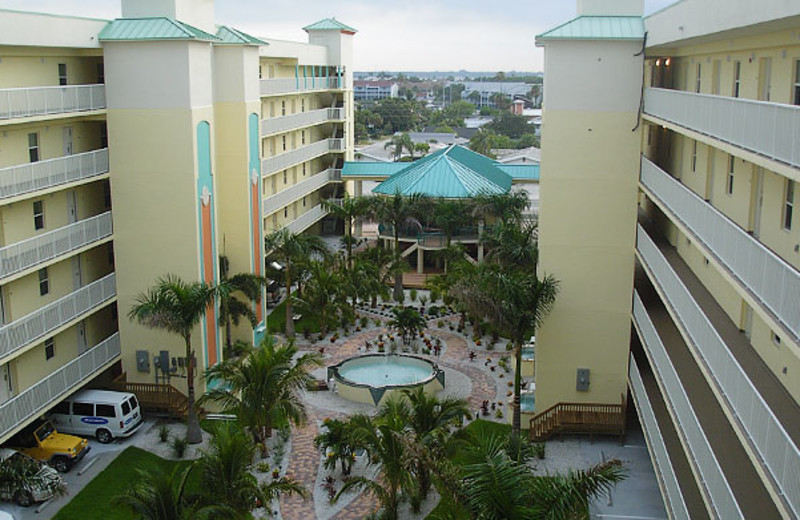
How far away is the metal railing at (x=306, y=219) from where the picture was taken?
4923 centimetres

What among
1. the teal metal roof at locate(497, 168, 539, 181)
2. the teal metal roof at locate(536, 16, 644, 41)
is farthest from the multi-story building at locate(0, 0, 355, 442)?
the teal metal roof at locate(497, 168, 539, 181)

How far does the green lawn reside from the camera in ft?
74.2

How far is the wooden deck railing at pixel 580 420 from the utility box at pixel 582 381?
1.74 feet

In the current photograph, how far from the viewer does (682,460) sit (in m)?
20.6

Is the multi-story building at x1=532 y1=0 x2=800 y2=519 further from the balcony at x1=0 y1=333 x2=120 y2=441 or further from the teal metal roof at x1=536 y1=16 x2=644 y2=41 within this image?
the balcony at x1=0 y1=333 x2=120 y2=441

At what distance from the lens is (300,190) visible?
50.9 m

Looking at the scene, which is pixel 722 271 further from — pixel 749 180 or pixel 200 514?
pixel 200 514

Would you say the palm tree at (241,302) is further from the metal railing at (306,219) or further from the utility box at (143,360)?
the metal railing at (306,219)

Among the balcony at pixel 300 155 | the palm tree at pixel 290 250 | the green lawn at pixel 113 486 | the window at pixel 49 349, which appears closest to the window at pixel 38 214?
the window at pixel 49 349

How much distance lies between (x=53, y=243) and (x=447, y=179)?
29.4m

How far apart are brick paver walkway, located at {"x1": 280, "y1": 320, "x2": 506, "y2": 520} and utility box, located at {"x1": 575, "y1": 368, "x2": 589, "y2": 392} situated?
413 cm

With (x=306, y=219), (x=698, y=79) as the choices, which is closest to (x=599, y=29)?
(x=698, y=79)

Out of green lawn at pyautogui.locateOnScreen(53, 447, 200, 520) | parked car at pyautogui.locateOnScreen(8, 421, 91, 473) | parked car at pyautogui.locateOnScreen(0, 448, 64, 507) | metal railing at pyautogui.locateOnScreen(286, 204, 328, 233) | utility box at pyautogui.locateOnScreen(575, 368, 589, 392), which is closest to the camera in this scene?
parked car at pyautogui.locateOnScreen(0, 448, 64, 507)

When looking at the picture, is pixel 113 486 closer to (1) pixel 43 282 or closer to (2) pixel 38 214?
(1) pixel 43 282
